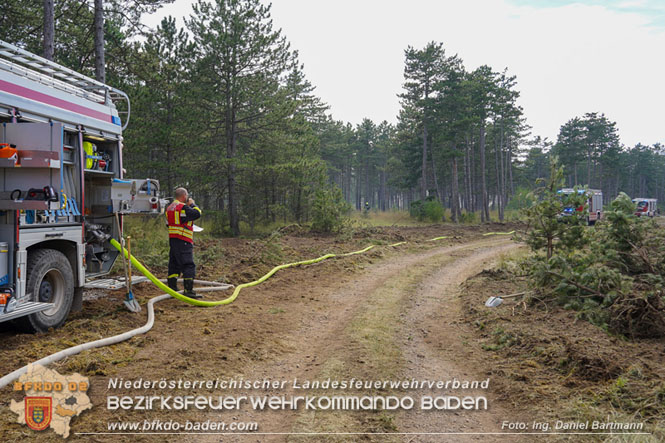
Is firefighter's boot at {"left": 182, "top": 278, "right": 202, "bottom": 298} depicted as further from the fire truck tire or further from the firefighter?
the fire truck tire

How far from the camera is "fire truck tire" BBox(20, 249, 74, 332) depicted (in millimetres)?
5758

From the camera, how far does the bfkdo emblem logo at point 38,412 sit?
3.64 meters

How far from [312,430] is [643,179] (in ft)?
333

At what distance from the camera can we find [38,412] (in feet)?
12.4

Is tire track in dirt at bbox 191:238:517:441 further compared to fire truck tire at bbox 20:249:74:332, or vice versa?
fire truck tire at bbox 20:249:74:332

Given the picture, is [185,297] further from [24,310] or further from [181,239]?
[24,310]

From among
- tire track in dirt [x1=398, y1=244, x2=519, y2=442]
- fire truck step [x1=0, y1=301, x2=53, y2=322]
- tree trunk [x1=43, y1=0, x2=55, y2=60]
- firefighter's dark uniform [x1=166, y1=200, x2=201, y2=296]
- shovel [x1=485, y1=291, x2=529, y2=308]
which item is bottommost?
tire track in dirt [x1=398, y1=244, x2=519, y2=442]

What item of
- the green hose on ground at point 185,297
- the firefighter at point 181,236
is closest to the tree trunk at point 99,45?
the green hose on ground at point 185,297

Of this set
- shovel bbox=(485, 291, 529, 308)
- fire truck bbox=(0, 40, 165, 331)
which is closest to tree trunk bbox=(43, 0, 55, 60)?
fire truck bbox=(0, 40, 165, 331)

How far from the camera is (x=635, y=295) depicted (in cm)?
673

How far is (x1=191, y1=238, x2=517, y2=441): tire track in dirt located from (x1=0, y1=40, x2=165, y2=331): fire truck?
126 inches

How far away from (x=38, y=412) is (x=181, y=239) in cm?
437

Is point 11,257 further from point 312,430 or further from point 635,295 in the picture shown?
point 635,295

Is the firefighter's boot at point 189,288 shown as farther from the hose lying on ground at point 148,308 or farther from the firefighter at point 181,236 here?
the hose lying on ground at point 148,308
